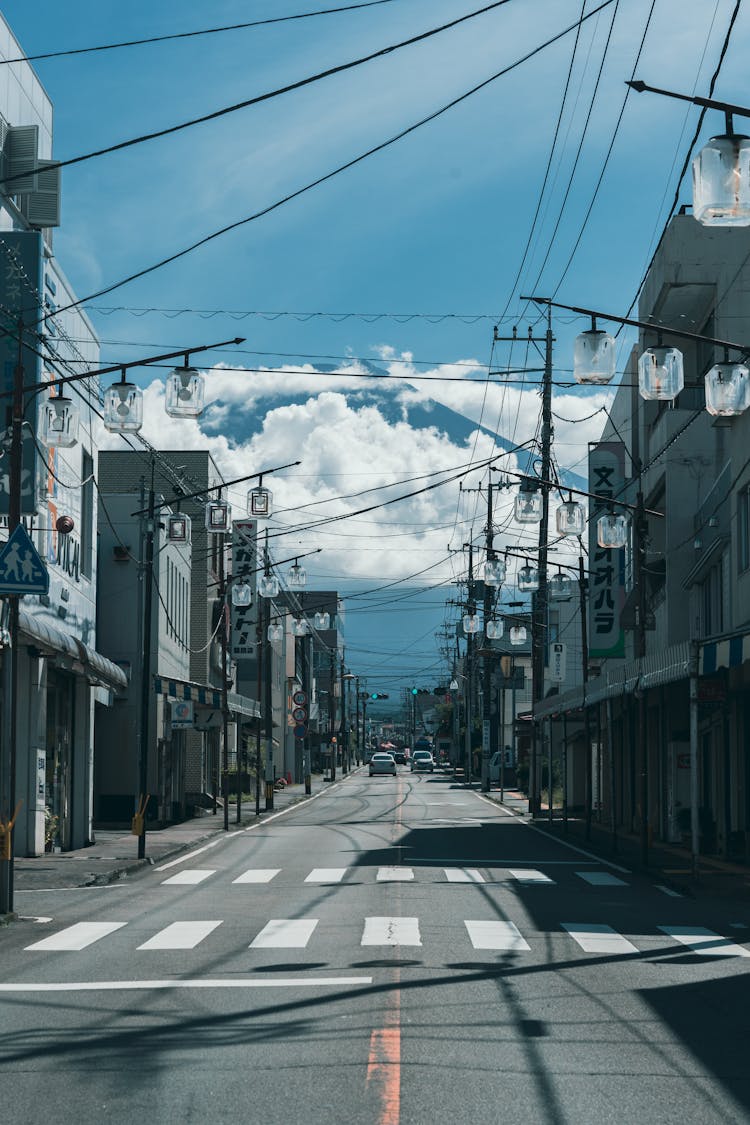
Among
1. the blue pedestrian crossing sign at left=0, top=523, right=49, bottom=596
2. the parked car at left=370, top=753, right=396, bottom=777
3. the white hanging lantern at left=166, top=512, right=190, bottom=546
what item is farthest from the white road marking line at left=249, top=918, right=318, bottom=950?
the parked car at left=370, top=753, right=396, bottom=777

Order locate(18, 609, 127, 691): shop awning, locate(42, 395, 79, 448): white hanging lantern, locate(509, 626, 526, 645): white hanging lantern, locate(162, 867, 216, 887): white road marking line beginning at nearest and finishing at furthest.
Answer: locate(42, 395, 79, 448): white hanging lantern → locate(162, 867, 216, 887): white road marking line → locate(18, 609, 127, 691): shop awning → locate(509, 626, 526, 645): white hanging lantern

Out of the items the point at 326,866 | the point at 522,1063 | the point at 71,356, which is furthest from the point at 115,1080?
the point at 71,356

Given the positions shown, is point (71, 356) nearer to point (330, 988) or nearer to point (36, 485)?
point (36, 485)

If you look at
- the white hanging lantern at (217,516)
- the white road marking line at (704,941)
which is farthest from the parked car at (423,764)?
the white road marking line at (704,941)

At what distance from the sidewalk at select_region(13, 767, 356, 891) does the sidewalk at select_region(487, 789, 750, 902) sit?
8.97 m

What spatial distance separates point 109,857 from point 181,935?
13.2m

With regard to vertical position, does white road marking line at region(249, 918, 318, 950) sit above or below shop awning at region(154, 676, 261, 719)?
below

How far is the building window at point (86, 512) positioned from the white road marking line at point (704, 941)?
1866 cm

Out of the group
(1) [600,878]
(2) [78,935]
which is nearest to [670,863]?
(1) [600,878]

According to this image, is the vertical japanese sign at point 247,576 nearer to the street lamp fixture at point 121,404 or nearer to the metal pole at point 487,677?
the metal pole at point 487,677

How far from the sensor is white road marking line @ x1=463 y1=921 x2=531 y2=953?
14.1 m

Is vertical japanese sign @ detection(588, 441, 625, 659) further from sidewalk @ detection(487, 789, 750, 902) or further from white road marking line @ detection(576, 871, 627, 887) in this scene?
white road marking line @ detection(576, 871, 627, 887)

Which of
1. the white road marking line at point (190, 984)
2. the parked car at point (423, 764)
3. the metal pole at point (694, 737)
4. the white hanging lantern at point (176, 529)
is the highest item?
the white hanging lantern at point (176, 529)

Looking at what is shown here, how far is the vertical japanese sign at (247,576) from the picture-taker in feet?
188
